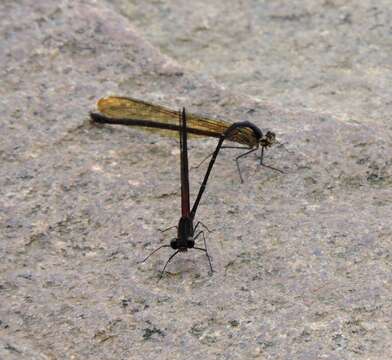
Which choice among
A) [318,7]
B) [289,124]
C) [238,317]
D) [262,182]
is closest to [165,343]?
[238,317]

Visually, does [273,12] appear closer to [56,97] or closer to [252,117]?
[252,117]

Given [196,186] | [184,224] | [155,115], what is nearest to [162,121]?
[155,115]

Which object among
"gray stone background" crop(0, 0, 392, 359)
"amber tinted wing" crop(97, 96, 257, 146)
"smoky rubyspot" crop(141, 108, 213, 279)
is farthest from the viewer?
"amber tinted wing" crop(97, 96, 257, 146)

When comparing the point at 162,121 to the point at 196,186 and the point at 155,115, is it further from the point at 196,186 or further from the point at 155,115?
the point at 196,186

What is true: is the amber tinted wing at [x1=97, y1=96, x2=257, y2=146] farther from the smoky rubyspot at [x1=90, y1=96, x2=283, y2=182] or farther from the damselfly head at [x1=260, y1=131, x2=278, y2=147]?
the damselfly head at [x1=260, y1=131, x2=278, y2=147]

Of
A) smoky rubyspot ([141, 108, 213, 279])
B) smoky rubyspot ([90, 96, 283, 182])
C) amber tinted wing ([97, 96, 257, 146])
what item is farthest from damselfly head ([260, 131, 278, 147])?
smoky rubyspot ([141, 108, 213, 279])
